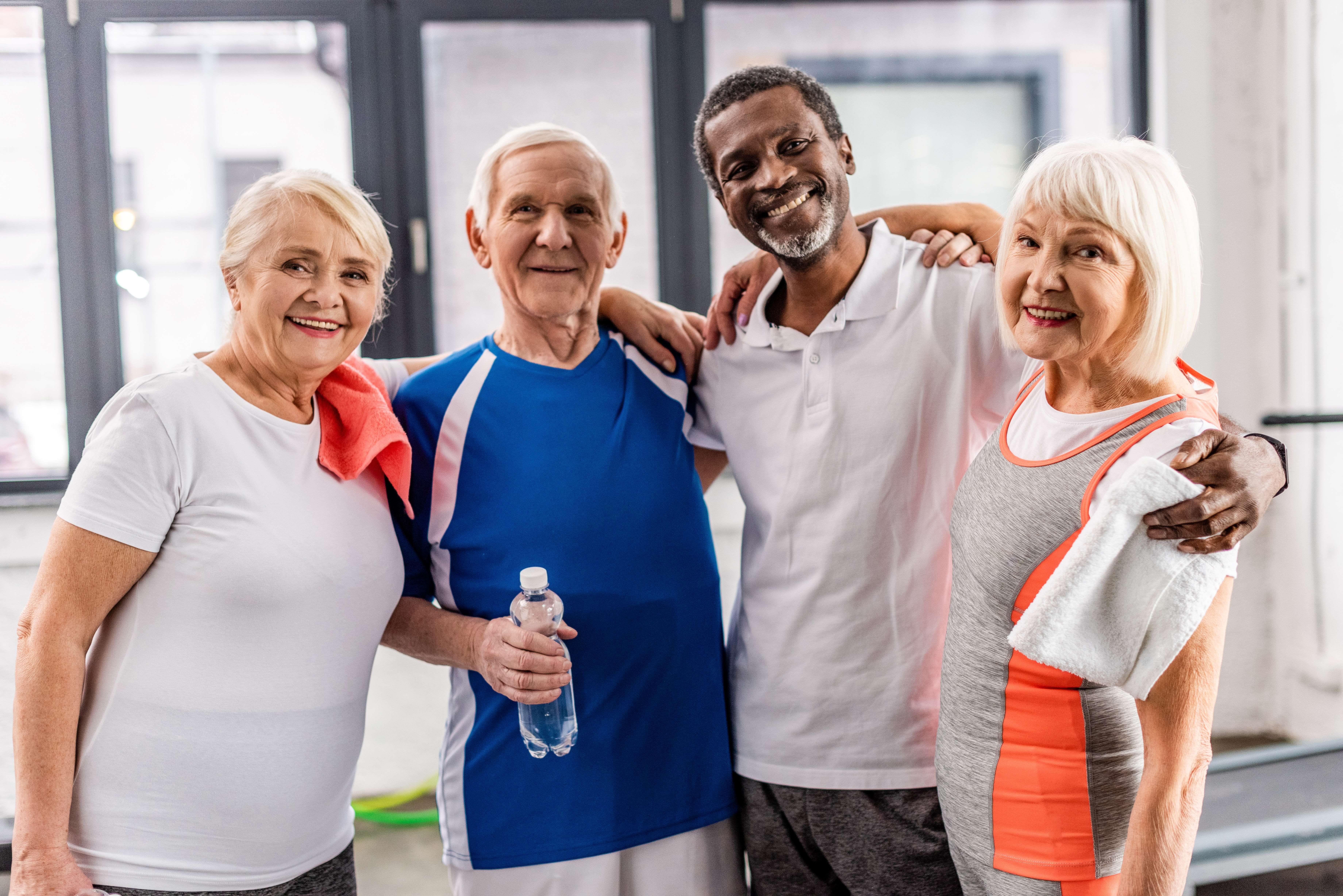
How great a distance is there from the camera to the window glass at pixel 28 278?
3.09 meters

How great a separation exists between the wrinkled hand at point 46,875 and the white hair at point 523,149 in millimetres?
1059

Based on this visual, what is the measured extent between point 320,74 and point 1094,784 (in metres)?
3.27

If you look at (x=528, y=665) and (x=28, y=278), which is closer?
(x=528, y=665)

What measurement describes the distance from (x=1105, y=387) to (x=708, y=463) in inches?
29.8

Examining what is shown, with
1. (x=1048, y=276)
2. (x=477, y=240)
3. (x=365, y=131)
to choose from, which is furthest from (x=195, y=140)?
(x=1048, y=276)

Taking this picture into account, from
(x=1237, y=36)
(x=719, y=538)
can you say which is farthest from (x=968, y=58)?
(x=719, y=538)

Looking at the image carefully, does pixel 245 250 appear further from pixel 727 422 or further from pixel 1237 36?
pixel 1237 36

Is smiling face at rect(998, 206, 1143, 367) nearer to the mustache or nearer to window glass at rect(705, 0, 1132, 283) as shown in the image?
the mustache

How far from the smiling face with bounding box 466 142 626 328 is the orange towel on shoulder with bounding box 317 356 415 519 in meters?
0.29

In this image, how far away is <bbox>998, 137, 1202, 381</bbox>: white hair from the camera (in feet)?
3.16

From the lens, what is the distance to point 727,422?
1.46 metres

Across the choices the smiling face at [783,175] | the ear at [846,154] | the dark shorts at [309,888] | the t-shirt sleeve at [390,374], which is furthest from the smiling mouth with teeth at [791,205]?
the dark shorts at [309,888]

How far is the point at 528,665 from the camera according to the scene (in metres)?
1.22

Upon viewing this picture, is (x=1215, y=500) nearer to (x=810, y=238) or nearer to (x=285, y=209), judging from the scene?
(x=810, y=238)
